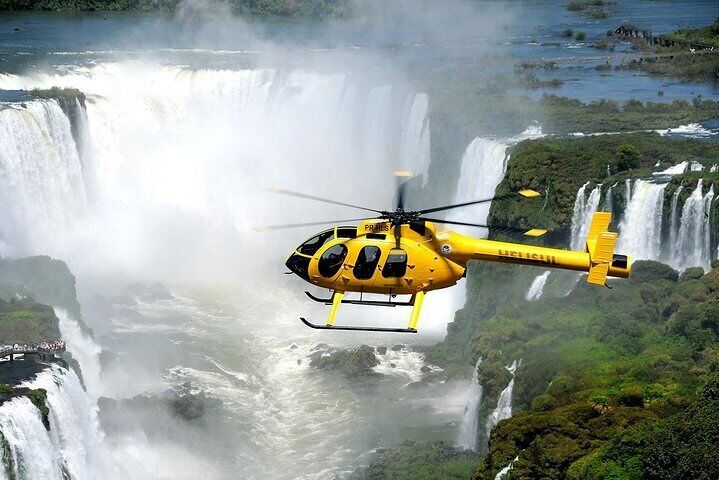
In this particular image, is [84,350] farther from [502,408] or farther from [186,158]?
[186,158]

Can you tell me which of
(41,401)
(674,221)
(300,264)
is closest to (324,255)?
(300,264)

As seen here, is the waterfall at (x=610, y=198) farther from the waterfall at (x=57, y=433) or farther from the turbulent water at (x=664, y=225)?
the waterfall at (x=57, y=433)

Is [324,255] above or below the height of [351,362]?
above

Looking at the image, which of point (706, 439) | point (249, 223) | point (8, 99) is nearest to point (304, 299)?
point (249, 223)

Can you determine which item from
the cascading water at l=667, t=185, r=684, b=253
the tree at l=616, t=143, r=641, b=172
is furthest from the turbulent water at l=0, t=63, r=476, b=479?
the cascading water at l=667, t=185, r=684, b=253

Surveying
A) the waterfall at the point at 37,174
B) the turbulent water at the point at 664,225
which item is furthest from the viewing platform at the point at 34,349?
the turbulent water at the point at 664,225

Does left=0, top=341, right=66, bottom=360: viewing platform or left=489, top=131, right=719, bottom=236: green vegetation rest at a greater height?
left=489, top=131, right=719, bottom=236: green vegetation

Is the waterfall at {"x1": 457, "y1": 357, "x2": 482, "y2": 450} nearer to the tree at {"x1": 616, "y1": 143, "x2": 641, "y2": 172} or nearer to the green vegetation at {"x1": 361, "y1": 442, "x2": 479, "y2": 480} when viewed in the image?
the green vegetation at {"x1": 361, "y1": 442, "x2": 479, "y2": 480}
